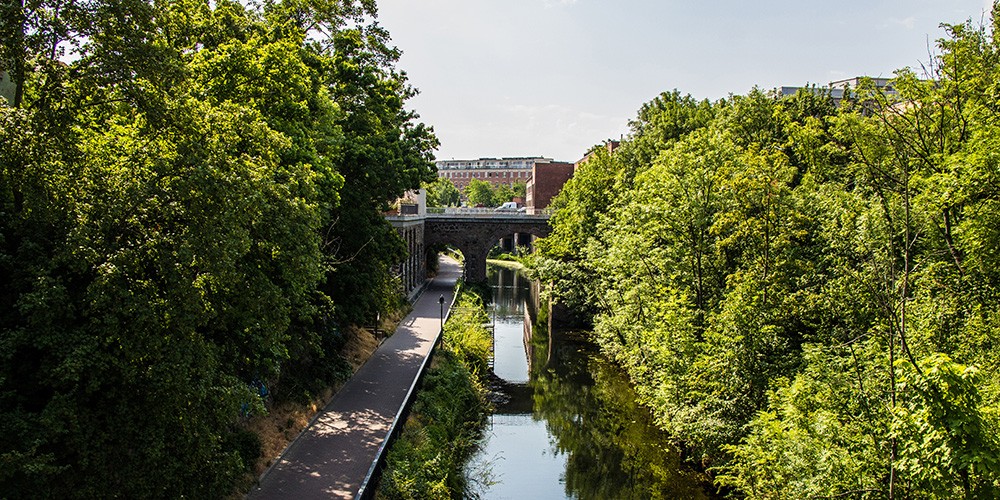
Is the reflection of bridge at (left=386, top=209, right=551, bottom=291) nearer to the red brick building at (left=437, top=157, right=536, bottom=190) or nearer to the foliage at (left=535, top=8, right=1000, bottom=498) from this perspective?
the foliage at (left=535, top=8, right=1000, bottom=498)

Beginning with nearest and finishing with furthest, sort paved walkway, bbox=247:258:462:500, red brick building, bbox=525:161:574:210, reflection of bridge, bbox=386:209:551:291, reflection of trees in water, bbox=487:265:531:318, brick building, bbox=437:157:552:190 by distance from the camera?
paved walkway, bbox=247:258:462:500 → reflection of trees in water, bbox=487:265:531:318 → reflection of bridge, bbox=386:209:551:291 → red brick building, bbox=525:161:574:210 → brick building, bbox=437:157:552:190

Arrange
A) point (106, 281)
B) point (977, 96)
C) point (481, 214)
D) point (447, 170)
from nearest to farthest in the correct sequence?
point (106, 281) < point (977, 96) < point (481, 214) < point (447, 170)

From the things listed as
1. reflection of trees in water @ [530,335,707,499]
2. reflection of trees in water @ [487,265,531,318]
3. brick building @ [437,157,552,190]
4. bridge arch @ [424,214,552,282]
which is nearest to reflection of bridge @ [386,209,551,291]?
bridge arch @ [424,214,552,282]

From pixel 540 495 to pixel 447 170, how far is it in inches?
5888

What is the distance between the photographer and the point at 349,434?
1698 centimetres

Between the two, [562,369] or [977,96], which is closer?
[977,96]

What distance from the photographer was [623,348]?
2566cm

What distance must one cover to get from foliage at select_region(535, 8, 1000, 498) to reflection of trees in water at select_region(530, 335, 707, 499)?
1.53 meters

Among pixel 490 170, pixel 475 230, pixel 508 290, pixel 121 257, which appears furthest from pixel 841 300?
pixel 490 170

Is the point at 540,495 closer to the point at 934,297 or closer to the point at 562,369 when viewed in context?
the point at 934,297

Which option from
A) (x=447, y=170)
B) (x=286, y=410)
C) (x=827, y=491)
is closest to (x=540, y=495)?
(x=286, y=410)

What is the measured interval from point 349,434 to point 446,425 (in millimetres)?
3005

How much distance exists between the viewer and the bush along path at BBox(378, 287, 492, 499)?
14023mm

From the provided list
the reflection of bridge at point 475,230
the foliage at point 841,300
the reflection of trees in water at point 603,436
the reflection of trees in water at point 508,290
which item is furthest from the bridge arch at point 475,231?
the foliage at point 841,300
